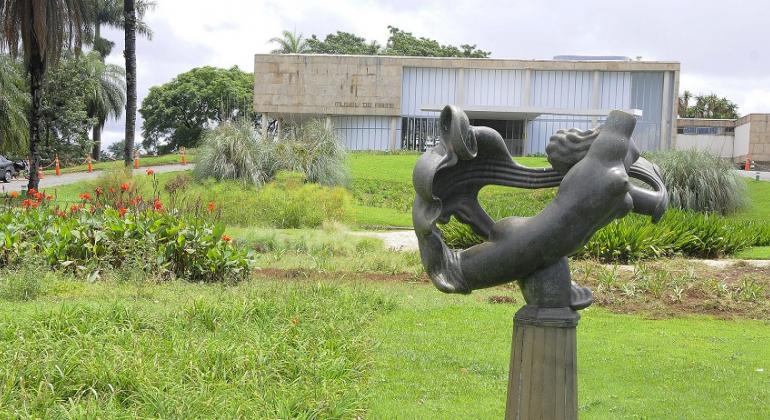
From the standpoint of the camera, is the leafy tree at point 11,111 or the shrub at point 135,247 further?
the leafy tree at point 11,111

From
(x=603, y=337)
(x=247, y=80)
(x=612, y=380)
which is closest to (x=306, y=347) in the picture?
(x=612, y=380)

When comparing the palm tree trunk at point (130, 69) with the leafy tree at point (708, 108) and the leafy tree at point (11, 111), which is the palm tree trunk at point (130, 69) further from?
the leafy tree at point (708, 108)

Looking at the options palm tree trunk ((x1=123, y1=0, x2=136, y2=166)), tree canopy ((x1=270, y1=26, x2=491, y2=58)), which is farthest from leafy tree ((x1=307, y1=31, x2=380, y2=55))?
palm tree trunk ((x1=123, y1=0, x2=136, y2=166))

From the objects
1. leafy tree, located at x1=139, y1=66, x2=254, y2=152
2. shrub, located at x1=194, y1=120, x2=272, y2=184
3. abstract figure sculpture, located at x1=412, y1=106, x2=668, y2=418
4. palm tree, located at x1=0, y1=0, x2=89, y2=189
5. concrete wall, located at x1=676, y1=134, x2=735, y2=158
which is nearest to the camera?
abstract figure sculpture, located at x1=412, y1=106, x2=668, y2=418

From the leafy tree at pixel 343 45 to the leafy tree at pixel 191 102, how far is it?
18.2 feet

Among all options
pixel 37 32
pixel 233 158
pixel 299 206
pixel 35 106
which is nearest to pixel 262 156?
pixel 233 158

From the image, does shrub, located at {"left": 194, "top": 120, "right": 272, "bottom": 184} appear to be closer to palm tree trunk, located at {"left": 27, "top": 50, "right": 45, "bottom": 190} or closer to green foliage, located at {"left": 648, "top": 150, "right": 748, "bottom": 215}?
palm tree trunk, located at {"left": 27, "top": 50, "right": 45, "bottom": 190}

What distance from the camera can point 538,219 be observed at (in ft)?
10.2

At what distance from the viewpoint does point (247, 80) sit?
5744 cm

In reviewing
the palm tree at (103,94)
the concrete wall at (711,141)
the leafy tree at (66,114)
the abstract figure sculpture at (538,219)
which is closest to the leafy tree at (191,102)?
the palm tree at (103,94)

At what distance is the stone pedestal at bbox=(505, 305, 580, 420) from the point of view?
10.2 feet

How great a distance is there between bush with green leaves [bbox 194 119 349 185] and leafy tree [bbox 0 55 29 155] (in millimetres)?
18098

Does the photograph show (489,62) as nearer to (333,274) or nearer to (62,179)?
(62,179)

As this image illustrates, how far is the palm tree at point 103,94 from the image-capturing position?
164ft
